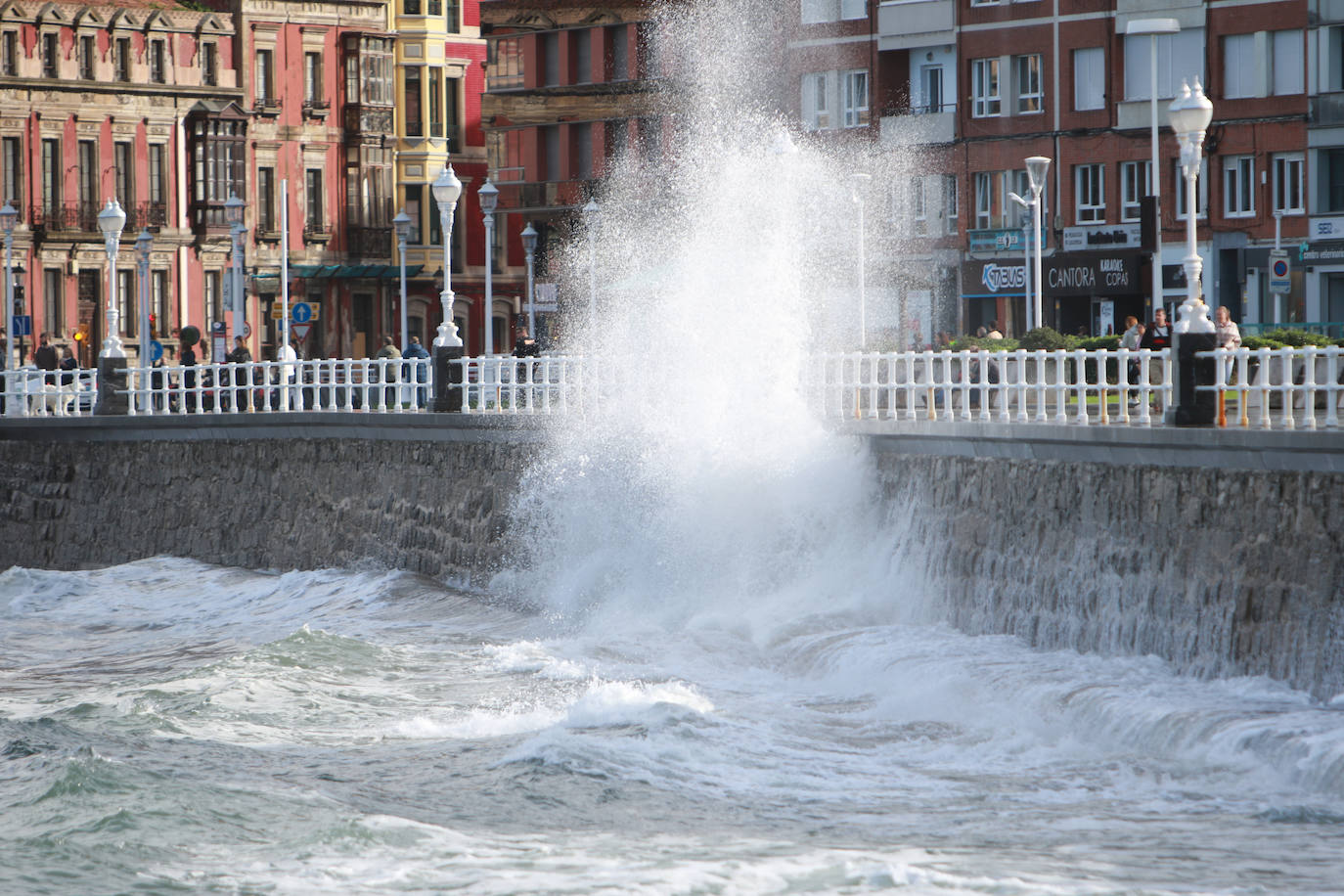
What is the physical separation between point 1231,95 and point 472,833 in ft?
125

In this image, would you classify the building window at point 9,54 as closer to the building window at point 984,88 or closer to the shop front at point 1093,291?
the building window at point 984,88

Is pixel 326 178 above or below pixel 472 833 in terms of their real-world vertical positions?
above

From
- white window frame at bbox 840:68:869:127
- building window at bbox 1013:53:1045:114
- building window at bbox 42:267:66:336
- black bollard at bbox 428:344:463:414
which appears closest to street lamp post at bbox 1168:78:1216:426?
black bollard at bbox 428:344:463:414

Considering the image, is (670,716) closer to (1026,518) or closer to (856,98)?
(1026,518)

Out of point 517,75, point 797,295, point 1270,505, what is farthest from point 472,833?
point 517,75

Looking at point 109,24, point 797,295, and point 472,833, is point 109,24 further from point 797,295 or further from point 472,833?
point 472,833

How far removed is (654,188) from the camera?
213ft

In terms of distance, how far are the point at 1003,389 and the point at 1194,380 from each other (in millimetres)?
2993

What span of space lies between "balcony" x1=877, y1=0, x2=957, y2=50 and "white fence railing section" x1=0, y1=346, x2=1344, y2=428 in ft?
56.9

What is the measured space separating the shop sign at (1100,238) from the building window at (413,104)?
78.6 feet

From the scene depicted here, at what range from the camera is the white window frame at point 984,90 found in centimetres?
5312

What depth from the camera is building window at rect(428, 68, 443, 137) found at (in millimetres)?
68250

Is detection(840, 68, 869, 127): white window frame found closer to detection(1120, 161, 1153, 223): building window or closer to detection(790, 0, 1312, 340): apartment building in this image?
detection(790, 0, 1312, 340): apartment building

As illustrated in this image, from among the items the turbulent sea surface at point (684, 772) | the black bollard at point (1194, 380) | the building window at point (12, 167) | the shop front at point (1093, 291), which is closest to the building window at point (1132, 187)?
the shop front at point (1093, 291)
